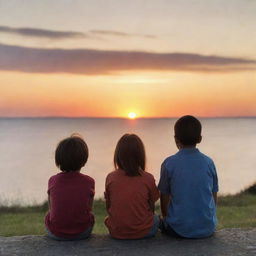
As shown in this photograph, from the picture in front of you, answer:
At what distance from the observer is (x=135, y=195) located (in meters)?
4.98

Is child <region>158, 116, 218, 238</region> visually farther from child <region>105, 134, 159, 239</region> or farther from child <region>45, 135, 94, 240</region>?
child <region>45, 135, 94, 240</region>

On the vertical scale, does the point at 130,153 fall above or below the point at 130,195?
above

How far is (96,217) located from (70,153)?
8.15m

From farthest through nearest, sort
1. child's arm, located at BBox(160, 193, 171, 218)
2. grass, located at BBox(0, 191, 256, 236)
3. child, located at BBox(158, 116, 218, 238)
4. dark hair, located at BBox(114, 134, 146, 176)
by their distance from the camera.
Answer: grass, located at BBox(0, 191, 256, 236)
child's arm, located at BBox(160, 193, 171, 218)
child, located at BBox(158, 116, 218, 238)
dark hair, located at BBox(114, 134, 146, 176)

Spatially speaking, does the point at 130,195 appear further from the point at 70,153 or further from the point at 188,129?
the point at 188,129

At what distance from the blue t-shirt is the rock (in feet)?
0.49

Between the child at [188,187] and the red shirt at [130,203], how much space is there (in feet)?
0.64

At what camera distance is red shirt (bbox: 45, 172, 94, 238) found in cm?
501

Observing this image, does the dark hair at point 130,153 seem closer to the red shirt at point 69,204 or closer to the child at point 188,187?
the child at point 188,187

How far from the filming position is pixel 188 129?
5.05 metres

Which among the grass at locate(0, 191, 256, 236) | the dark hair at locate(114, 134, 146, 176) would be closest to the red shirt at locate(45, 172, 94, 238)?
the dark hair at locate(114, 134, 146, 176)

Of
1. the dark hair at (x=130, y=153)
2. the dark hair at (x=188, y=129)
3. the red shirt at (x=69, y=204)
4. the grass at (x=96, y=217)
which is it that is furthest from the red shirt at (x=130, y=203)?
the grass at (x=96, y=217)

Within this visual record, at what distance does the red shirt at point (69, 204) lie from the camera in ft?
16.4

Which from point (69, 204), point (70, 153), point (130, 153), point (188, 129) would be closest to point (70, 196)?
point (69, 204)
